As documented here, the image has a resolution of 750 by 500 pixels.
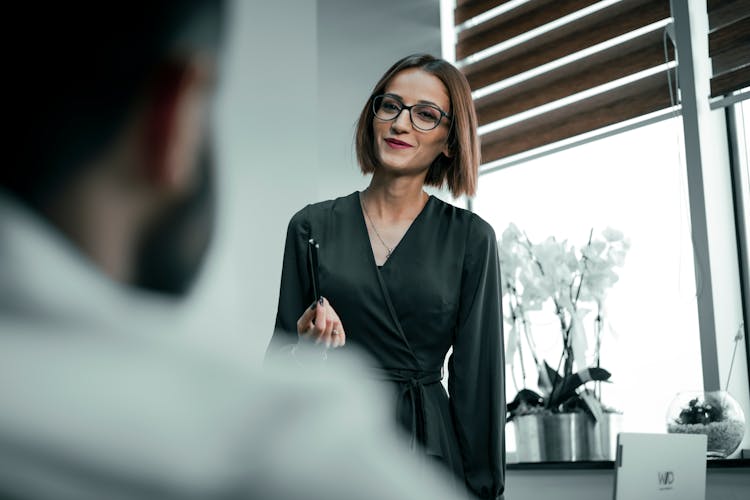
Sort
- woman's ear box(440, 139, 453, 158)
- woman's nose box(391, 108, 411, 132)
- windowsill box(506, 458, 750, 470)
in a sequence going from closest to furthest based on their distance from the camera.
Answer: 1. woman's nose box(391, 108, 411, 132)
2. woman's ear box(440, 139, 453, 158)
3. windowsill box(506, 458, 750, 470)

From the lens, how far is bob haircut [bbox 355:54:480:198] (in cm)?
112

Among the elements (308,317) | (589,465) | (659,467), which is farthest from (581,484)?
(308,317)

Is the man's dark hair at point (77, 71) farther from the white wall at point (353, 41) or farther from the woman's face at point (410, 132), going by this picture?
the woman's face at point (410, 132)

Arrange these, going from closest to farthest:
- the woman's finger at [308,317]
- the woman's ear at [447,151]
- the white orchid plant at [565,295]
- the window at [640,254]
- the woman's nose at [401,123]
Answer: the woman's finger at [308,317] → the woman's nose at [401,123] → the woman's ear at [447,151] → the white orchid plant at [565,295] → the window at [640,254]

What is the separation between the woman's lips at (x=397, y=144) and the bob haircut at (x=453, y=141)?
4cm

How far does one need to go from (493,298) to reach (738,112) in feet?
4.29

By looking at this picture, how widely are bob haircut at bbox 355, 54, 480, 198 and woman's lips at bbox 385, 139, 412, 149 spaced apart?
4cm

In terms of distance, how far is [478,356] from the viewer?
1.22 metres

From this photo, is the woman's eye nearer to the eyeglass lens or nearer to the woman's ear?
the eyeglass lens

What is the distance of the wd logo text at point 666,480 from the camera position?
50.2 inches

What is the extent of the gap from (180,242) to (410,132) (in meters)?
0.87

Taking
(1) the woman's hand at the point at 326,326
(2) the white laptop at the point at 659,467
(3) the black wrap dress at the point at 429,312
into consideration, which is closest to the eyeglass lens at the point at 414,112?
(3) the black wrap dress at the point at 429,312

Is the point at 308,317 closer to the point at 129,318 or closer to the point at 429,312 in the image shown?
the point at 129,318

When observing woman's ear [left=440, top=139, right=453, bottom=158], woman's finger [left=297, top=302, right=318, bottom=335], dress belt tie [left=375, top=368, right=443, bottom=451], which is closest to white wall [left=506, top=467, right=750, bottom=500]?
dress belt tie [left=375, top=368, right=443, bottom=451]
